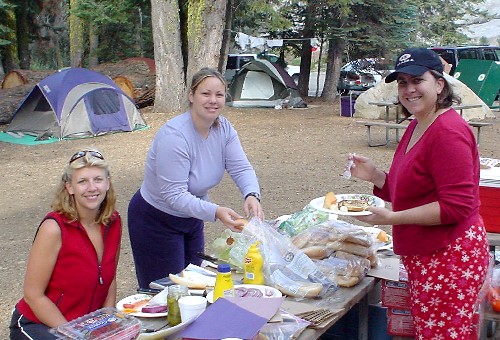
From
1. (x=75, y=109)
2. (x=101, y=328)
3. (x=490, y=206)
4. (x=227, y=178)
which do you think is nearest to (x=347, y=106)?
(x=75, y=109)

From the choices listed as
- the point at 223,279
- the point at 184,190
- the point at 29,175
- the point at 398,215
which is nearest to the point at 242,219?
the point at 184,190

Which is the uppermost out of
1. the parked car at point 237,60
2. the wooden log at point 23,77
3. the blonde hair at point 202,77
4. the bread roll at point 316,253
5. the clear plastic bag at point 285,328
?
the parked car at point 237,60

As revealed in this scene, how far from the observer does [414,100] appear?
2412mm

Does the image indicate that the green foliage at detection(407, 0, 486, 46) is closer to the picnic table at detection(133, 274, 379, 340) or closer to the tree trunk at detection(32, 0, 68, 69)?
the tree trunk at detection(32, 0, 68, 69)

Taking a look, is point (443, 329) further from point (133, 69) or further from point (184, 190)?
point (133, 69)

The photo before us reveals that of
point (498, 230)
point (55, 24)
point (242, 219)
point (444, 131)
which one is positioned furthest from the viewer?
point (55, 24)

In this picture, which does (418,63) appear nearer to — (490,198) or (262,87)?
(490,198)

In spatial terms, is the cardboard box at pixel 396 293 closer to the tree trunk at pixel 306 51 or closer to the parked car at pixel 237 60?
the tree trunk at pixel 306 51

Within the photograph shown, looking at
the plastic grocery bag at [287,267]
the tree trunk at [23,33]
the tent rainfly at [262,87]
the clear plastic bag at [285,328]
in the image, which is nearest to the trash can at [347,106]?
the tent rainfly at [262,87]

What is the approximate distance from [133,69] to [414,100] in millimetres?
15891

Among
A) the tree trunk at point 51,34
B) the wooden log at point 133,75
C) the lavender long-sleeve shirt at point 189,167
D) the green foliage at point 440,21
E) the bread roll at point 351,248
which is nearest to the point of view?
the lavender long-sleeve shirt at point 189,167

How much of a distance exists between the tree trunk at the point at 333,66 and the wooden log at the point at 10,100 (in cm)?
867

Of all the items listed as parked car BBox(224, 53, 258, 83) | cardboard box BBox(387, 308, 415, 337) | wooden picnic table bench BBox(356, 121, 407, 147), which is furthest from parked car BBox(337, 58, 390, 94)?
cardboard box BBox(387, 308, 415, 337)

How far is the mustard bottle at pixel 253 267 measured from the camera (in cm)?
275
